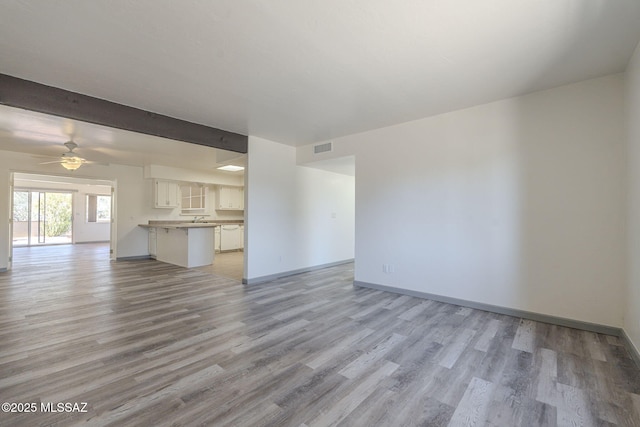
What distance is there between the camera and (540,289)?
3.16 meters

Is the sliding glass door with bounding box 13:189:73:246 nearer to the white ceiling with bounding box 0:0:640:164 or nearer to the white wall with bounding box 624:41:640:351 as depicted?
the white ceiling with bounding box 0:0:640:164

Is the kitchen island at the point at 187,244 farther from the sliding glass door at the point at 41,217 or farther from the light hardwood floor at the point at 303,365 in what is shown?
the sliding glass door at the point at 41,217

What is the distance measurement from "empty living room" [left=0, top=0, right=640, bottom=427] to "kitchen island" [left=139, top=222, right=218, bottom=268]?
52.0 inches

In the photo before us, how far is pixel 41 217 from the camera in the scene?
11195mm

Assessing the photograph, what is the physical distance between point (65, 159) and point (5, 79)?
10.1 feet

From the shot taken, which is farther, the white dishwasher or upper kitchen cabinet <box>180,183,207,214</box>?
the white dishwasher

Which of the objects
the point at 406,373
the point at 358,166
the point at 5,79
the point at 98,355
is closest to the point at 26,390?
the point at 98,355

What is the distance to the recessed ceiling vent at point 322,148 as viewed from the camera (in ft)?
17.1

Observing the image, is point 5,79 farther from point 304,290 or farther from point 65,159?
point 304,290

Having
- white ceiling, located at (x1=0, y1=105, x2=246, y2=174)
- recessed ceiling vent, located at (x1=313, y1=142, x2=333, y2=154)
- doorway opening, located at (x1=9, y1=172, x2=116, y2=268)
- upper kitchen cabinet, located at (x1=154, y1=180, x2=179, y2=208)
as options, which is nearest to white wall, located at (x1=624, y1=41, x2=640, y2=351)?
recessed ceiling vent, located at (x1=313, y1=142, x2=333, y2=154)

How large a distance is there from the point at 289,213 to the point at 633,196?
184 inches

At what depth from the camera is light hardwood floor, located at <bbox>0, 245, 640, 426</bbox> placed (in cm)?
170

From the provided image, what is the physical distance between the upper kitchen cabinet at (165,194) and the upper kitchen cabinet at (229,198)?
56.0 inches

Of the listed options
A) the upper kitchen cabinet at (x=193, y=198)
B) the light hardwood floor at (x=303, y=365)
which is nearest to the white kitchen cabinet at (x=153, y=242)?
the upper kitchen cabinet at (x=193, y=198)
